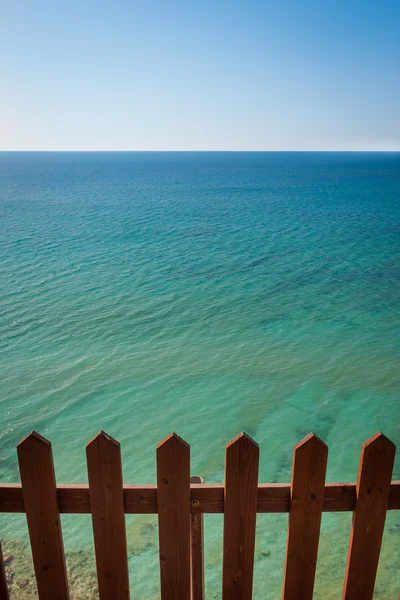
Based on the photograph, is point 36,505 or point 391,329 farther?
point 391,329

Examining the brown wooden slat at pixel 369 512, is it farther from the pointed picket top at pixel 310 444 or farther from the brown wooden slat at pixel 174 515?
the brown wooden slat at pixel 174 515

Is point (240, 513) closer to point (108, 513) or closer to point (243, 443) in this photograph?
point (243, 443)

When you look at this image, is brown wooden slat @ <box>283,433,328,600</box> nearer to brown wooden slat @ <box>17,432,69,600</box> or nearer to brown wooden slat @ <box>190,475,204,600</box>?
brown wooden slat @ <box>190,475,204,600</box>

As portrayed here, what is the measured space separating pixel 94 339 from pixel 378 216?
2308 centimetres

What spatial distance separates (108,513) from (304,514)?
0.72 metres

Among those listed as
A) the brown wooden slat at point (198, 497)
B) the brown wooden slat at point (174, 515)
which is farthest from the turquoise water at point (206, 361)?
the brown wooden slat at point (198, 497)

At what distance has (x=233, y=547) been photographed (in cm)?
184

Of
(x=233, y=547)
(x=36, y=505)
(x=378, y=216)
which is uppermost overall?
(x=36, y=505)

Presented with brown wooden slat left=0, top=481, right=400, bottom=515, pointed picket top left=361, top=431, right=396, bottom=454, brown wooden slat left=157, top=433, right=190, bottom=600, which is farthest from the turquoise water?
pointed picket top left=361, top=431, right=396, bottom=454

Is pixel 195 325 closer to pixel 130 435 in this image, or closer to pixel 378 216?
pixel 130 435

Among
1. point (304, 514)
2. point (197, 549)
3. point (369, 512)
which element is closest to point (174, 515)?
point (197, 549)

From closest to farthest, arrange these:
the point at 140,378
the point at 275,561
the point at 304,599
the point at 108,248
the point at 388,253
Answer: the point at 304,599
the point at 275,561
the point at 140,378
the point at 388,253
the point at 108,248

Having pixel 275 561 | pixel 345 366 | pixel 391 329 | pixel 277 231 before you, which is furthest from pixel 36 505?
pixel 277 231

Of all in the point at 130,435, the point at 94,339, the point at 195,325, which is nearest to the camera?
the point at 130,435
